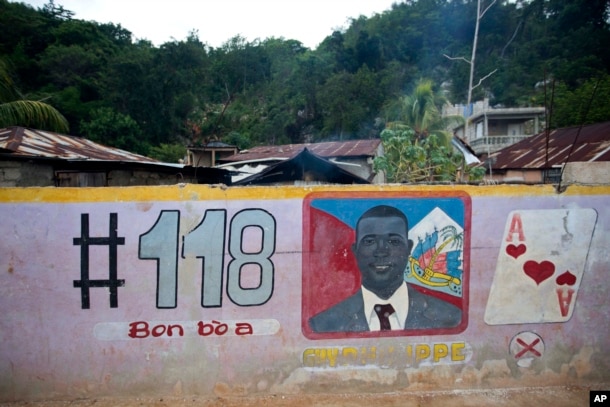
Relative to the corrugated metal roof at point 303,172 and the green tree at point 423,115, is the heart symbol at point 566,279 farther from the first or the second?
the green tree at point 423,115

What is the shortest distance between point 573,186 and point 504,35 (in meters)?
47.9

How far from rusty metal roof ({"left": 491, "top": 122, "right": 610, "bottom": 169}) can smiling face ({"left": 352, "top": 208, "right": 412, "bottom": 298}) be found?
412 inches

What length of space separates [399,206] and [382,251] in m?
0.44

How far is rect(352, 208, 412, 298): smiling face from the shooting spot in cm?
367

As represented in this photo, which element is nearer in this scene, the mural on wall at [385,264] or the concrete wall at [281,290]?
the concrete wall at [281,290]

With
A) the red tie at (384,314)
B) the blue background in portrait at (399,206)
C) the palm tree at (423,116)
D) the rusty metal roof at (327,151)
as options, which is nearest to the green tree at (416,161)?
the palm tree at (423,116)

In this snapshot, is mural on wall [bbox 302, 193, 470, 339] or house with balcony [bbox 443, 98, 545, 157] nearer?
mural on wall [bbox 302, 193, 470, 339]

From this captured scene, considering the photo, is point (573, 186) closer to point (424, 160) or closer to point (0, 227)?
point (0, 227)

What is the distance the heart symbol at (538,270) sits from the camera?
12.4 ft

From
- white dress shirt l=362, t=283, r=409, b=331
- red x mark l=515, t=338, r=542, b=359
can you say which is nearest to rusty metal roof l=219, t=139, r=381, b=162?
white dress shirt l=362, t=283, r=409, b=331

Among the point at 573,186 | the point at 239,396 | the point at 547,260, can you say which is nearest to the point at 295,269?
the point at 239,396

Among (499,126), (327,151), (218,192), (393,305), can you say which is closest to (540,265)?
(393,305)

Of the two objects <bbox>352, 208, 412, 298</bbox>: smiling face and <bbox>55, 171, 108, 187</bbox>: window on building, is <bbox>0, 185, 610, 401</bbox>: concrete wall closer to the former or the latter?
<bbox>352, 208, 412, 298</bbox>: smiling face

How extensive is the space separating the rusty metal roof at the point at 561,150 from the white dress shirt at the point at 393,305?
414 inches
